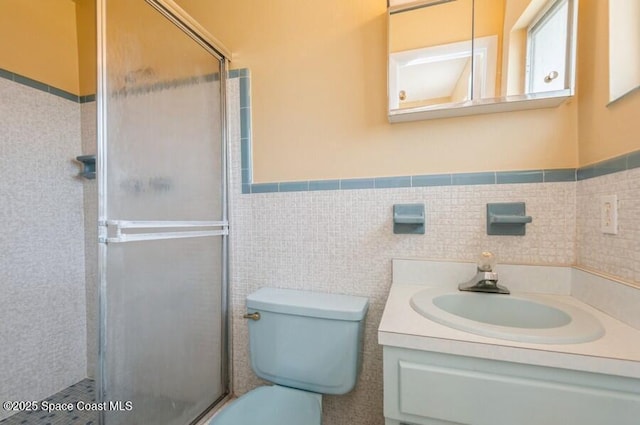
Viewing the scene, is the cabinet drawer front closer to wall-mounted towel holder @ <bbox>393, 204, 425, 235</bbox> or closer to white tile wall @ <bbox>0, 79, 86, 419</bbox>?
wall-mounted towel holder @ <bbox>393, 204, 425, 235</bbox>

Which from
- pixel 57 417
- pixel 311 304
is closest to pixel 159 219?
pixel 311 304

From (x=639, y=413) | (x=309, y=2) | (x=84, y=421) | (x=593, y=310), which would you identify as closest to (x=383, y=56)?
(x=309, y=2)

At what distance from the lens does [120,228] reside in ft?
3.03

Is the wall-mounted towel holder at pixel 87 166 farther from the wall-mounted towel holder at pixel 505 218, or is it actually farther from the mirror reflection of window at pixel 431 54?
the wall-mounted towel holder at pixel 505 218

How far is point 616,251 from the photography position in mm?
829

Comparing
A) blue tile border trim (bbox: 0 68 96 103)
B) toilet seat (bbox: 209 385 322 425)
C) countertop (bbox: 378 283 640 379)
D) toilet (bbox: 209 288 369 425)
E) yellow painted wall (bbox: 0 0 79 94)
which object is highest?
yellow painted wall (bbox: 0 0 79 94)

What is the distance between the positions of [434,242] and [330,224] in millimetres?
453

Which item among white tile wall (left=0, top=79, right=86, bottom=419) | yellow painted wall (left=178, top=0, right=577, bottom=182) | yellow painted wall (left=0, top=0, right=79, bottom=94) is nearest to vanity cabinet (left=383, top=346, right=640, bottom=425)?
yellow painted wall (left=178, top=0, right=577, bottom=182)

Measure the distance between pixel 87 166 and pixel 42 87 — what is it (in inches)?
18.3

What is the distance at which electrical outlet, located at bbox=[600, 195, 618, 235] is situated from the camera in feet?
2.72

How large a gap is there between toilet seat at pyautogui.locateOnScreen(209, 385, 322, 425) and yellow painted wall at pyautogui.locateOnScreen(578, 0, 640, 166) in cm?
128

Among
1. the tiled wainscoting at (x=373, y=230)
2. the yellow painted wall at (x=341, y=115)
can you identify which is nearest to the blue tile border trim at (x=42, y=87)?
the yellow painted wall at (x=341, y=115)

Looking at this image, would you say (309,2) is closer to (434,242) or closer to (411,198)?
(411,198)

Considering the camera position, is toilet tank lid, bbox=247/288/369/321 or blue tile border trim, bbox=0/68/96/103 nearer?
toilet tank lid, bbox=247/288/369/321
